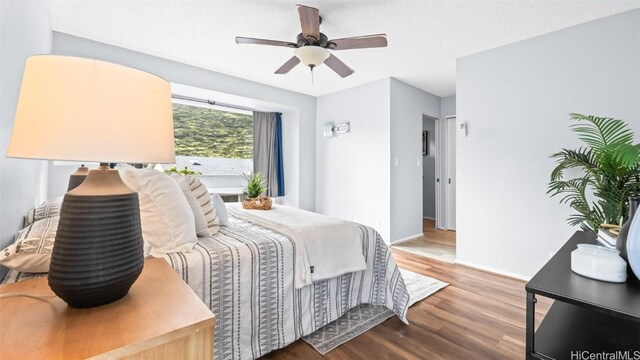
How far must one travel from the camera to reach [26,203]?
1.59 metres

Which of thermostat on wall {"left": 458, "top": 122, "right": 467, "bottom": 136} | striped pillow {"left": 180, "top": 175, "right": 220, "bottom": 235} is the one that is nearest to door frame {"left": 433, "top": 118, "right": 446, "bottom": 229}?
thermostat on wall {"left": 458, "top": 122, "right": 467, "bottom": 136}

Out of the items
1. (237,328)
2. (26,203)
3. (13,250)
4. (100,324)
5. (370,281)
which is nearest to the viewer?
(100,324)

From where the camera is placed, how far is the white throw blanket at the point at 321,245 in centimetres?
168

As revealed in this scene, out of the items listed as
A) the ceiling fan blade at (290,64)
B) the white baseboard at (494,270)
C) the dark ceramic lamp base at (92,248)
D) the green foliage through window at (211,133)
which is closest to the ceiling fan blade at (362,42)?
the ceiling fan blade at (290,64)

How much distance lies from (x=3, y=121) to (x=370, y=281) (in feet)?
7.07

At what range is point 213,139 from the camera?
4.51m

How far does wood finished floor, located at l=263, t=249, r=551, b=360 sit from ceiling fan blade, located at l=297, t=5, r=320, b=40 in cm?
218

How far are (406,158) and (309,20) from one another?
271cm

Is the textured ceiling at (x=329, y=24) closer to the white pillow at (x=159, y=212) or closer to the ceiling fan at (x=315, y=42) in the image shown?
the ceiling fan at (x=315, y=42)

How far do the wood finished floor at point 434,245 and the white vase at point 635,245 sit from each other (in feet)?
8.38

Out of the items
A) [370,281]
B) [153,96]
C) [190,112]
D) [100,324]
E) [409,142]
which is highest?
[190,112]

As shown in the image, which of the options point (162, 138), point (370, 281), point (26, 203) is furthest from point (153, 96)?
point (370, 281)

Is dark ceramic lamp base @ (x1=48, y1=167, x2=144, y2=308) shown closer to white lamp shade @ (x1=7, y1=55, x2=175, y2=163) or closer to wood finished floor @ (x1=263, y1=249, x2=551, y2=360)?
white lamp shade @ (x1=7, y1=55, x2=175, y2=163)

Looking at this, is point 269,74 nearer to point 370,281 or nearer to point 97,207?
point 370,281
